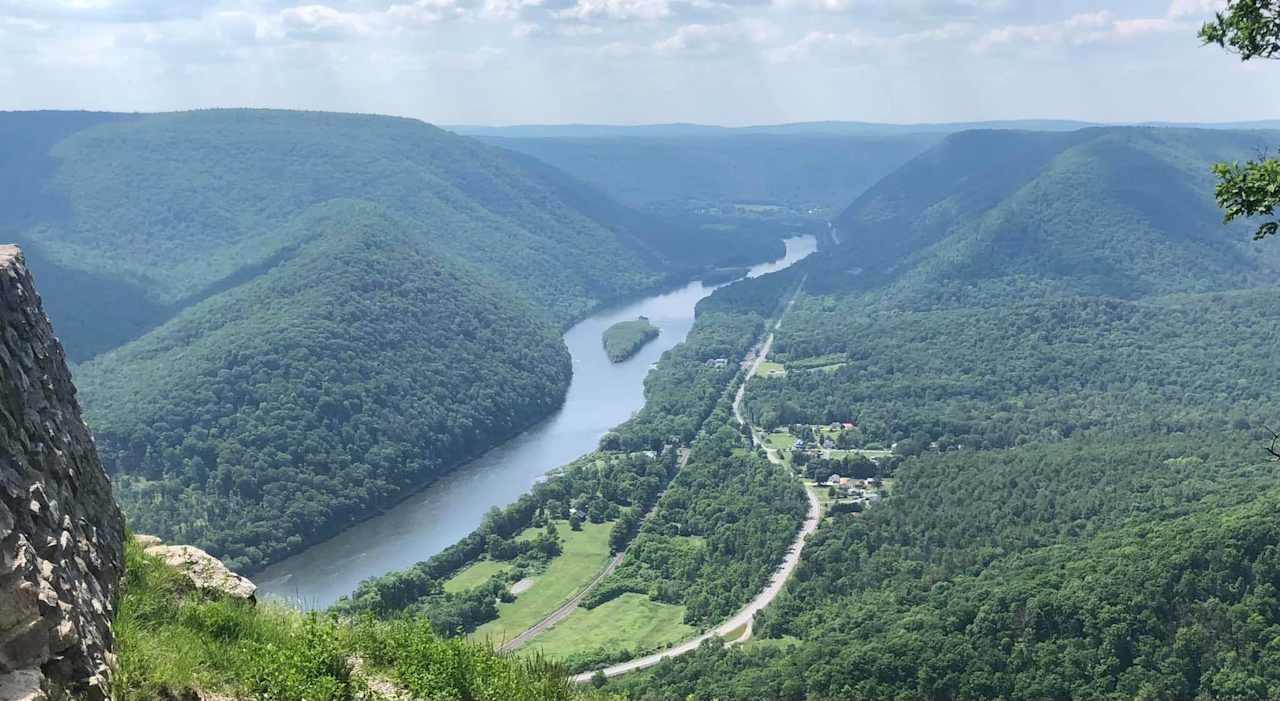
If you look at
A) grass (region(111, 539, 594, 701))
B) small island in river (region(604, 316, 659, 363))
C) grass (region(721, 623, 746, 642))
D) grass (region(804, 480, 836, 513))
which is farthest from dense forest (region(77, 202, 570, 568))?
grass (region(111, 539, 594, 701))

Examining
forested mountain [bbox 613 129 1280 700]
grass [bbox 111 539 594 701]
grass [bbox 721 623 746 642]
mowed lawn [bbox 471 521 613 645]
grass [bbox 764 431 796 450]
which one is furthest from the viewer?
grass [bbox 764 431 796 450]

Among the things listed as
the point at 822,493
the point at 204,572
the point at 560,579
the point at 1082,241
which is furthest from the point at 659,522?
the point at 1082,241

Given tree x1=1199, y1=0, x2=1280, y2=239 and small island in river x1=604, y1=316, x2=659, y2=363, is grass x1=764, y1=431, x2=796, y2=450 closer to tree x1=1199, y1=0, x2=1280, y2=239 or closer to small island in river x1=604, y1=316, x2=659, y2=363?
small island in river x1=604, y1=316, x2=659, y2=363

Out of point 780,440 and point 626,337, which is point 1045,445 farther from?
point 626,337

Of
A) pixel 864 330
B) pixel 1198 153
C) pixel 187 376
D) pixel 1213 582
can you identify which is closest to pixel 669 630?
pixel 1213 582

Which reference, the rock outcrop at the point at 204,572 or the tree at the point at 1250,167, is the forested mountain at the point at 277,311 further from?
the tree at the point at 1250,167

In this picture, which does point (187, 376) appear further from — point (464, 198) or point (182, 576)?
point (464, 198)
